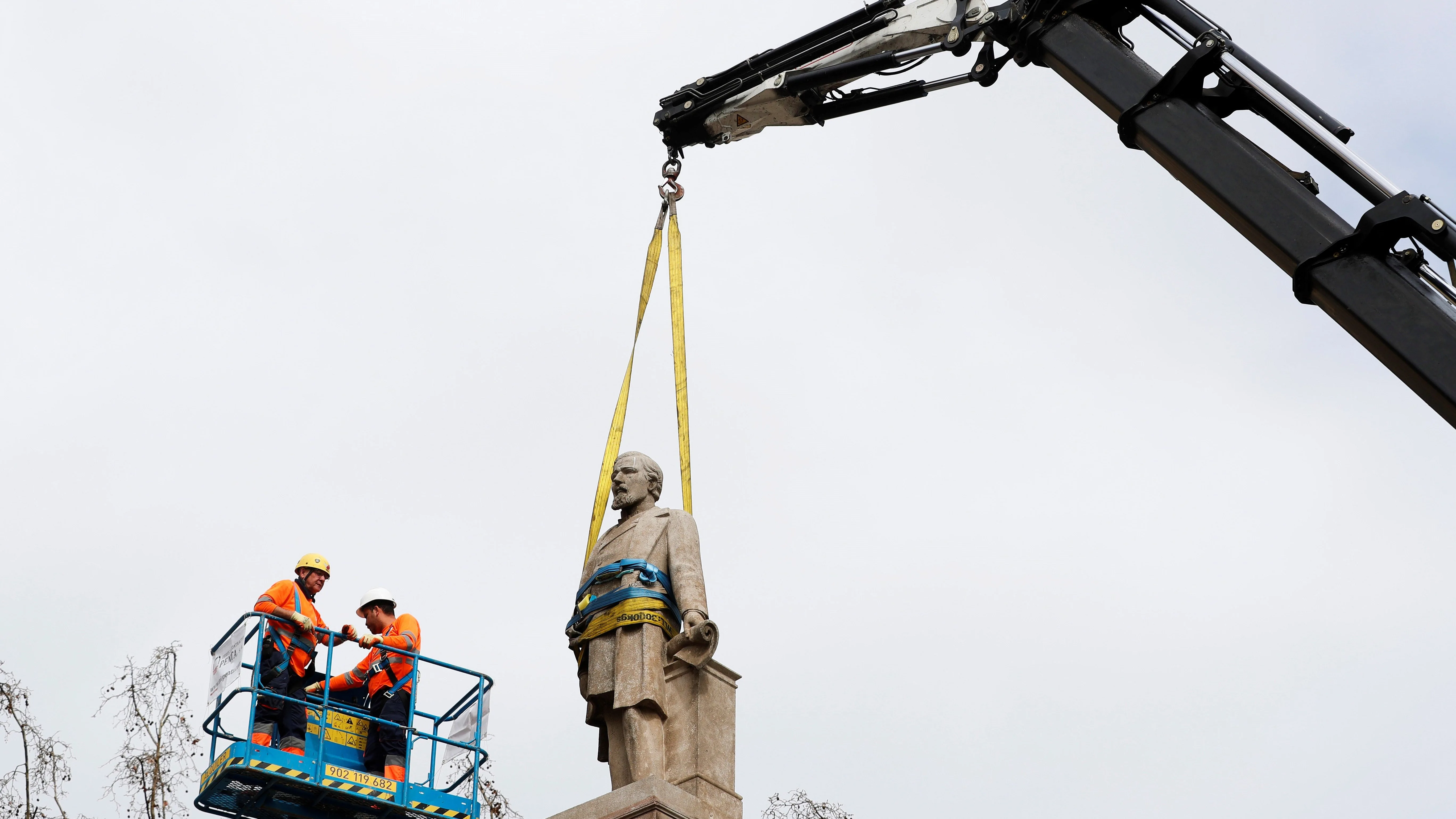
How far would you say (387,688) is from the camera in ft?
39.7

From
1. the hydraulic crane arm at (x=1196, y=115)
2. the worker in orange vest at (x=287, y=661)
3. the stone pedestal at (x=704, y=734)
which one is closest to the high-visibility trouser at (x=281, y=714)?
the worker in orange vest at (x=287, y=661)

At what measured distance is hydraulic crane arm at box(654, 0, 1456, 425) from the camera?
983cm

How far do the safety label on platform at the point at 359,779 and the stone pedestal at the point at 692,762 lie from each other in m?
1.19

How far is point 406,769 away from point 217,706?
1.23 meters

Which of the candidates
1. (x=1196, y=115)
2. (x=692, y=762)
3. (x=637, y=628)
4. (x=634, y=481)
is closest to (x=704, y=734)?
(x=692, y=762)

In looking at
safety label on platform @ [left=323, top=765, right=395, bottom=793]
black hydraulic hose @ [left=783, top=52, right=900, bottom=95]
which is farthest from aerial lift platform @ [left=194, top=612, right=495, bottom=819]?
black hydraulic hose @ [left=783, top=52, right=900, bottom=95]

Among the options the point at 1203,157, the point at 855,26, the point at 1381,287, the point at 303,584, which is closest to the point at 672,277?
the point at 855,26

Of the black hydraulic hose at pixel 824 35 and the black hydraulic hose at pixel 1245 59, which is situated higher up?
the black hydraulic hose at pixel 824 35

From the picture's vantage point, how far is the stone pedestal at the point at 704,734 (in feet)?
37.4

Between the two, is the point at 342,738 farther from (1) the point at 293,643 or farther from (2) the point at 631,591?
(2) the point at 631,591

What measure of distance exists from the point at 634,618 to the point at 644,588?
23 cm

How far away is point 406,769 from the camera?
11.9 m

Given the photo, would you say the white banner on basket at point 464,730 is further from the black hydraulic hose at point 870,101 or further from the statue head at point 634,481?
the black hydraulic hose at point 870,101

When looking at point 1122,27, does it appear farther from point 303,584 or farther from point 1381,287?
point 303,584
